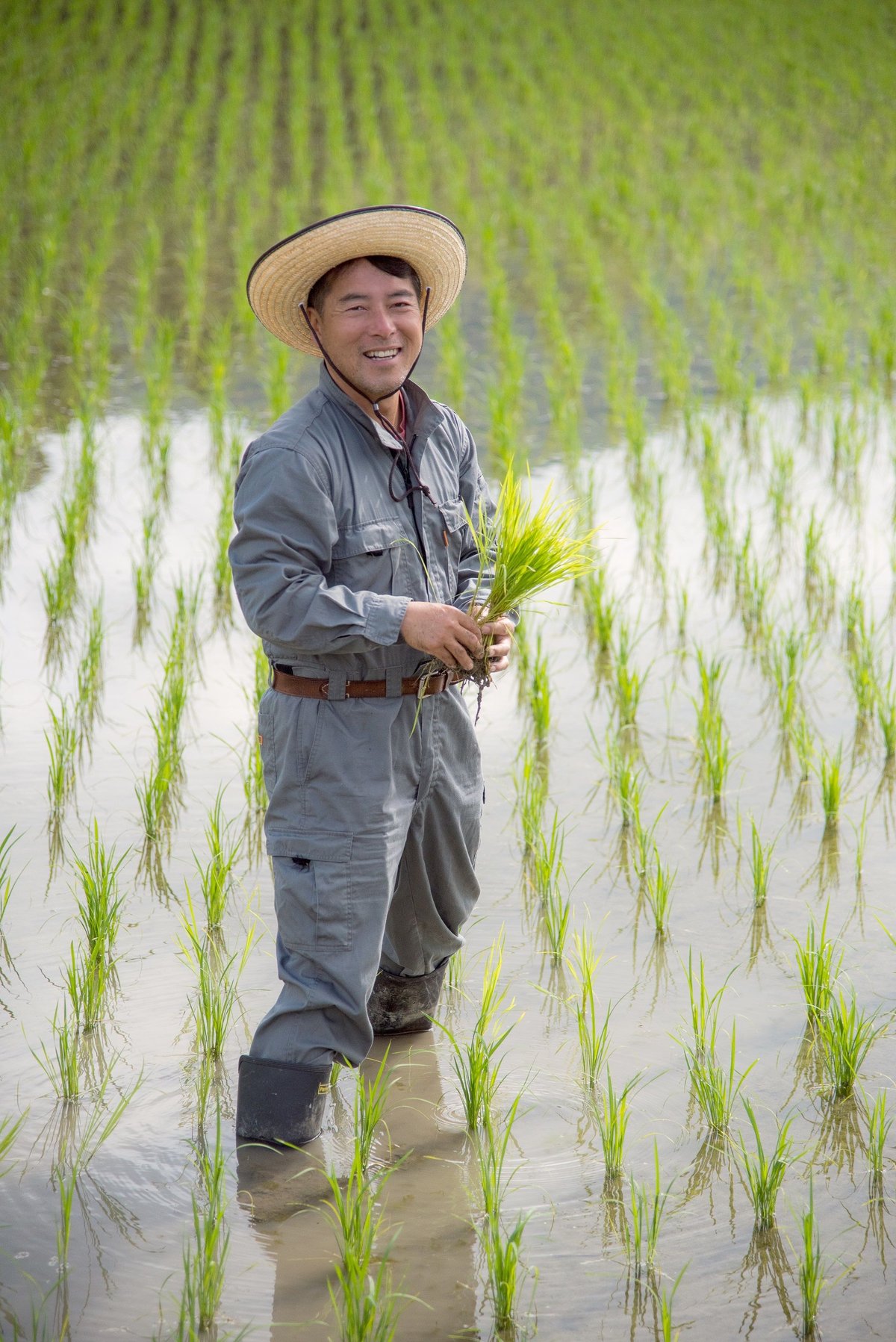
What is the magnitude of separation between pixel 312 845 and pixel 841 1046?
90 centimetres

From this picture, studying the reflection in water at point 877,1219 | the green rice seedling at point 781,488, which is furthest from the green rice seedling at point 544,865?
the green rice seedling at point 781,488

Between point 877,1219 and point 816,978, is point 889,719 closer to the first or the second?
point 816,978

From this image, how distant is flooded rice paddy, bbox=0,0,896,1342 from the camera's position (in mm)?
1925

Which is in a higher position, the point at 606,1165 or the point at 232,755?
the point at 232,755

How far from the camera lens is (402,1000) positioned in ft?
7.97

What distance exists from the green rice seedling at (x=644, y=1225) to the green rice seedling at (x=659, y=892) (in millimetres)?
717

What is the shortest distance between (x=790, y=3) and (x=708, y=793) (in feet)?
48.6

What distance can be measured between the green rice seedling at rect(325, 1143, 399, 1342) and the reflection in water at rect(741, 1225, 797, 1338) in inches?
18.6

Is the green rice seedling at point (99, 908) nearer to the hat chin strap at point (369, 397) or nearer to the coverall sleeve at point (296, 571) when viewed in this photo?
the coverall sleeve at point (296, 571)

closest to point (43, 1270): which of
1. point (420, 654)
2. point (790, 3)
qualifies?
point (420, 654)

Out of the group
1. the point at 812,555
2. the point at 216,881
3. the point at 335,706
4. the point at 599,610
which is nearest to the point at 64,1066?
the point at 216,881

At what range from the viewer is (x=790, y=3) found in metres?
15.5

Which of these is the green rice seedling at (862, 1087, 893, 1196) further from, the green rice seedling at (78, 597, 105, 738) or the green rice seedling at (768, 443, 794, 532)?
the green rice seedling at (768, 443, 794, 532)

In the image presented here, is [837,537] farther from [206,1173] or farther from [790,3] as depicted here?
[790,3]
